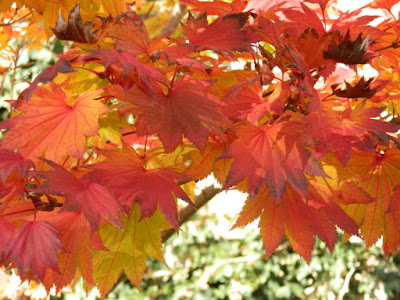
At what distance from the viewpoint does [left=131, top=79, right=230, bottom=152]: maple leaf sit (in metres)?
0.83

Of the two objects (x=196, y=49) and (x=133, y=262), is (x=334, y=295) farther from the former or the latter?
(x=196, y=49)

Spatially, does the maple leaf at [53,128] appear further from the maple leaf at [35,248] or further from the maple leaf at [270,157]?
the maple leaf at [270,157]

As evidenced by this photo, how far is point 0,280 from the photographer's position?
2213 millimetres

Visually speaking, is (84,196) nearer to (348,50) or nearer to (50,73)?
(50,73)

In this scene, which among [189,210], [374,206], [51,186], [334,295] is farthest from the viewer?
[334,295]

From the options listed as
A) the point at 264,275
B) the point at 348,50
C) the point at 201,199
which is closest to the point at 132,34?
the point at 348,50

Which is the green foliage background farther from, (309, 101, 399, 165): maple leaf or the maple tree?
(309, 101, 399, 165): maple leaf

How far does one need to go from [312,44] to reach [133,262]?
0.56m

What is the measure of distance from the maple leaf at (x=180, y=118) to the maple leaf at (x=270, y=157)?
4 centimetres

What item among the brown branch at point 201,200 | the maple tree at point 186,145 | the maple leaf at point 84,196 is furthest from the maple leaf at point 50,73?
the brown branch at point 201,200

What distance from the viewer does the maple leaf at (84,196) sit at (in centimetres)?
80

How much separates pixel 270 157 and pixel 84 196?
30 centimetres

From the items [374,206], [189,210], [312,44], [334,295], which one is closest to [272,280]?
[334,295]

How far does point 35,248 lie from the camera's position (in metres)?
0.80
